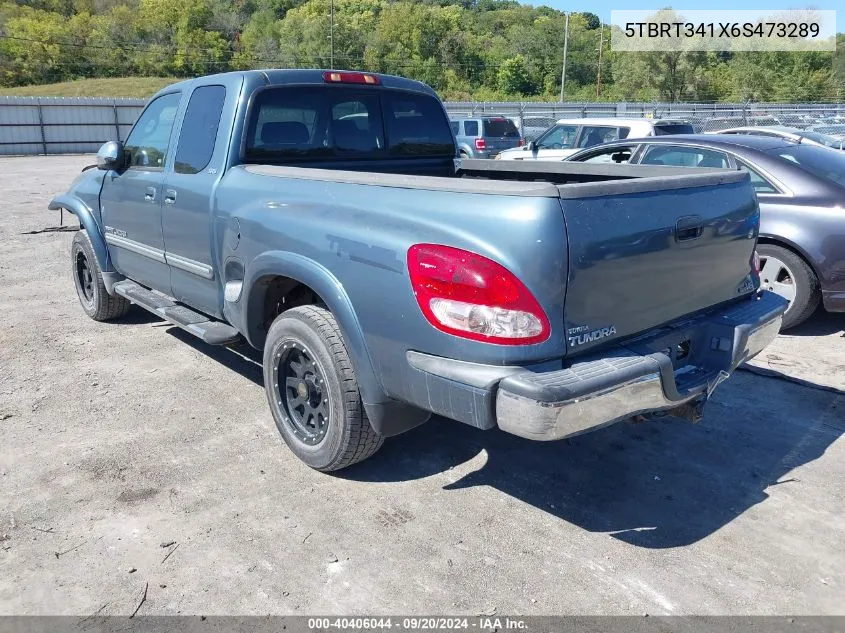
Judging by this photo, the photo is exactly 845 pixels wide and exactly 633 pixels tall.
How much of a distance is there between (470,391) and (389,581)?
0.86 m

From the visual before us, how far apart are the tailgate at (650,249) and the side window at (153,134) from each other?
10.6 feet

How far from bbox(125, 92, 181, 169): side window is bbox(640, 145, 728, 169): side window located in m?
4.12

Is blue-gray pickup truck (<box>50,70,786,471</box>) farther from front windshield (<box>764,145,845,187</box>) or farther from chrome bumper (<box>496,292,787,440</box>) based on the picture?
Result: front windshield (<box>764,145,845,187</box>)

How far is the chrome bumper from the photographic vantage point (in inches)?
106

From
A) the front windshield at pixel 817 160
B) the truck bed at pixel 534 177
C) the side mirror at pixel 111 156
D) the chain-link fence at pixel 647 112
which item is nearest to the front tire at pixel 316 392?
the truck bed at pixel 534 177

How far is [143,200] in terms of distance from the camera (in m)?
5.07

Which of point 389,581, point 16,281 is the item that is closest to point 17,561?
point 389,581

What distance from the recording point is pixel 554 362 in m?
2.84

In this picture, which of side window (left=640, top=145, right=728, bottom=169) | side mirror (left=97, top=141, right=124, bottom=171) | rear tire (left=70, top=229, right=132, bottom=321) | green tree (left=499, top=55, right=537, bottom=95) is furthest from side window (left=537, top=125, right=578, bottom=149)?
green tree (left=499, top=55, right=537, bottom=95)

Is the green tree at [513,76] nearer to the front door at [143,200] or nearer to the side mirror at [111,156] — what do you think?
the front door at [143,200]

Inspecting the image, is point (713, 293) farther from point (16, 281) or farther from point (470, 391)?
point (16, 281)

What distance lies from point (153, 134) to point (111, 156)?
0.38 metres

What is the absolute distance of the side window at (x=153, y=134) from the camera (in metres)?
4.93

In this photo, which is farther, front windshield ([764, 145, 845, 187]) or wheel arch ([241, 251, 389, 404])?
front windshield ([764, 145, 845, 187])
